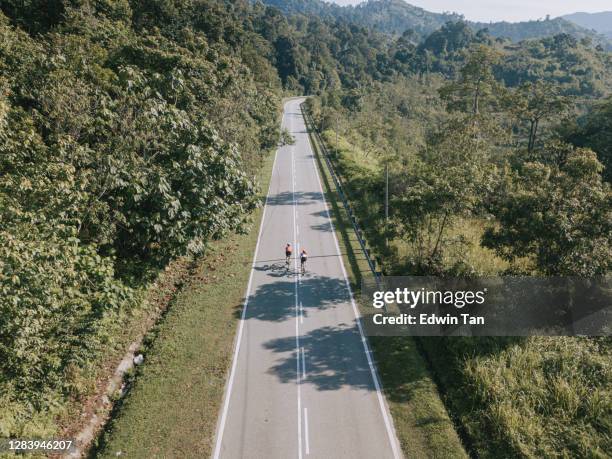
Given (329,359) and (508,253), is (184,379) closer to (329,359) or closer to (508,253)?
(329,359)

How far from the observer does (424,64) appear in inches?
5812

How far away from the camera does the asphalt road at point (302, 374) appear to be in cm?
1373

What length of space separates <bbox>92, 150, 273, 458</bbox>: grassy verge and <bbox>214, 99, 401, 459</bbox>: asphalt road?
62cm

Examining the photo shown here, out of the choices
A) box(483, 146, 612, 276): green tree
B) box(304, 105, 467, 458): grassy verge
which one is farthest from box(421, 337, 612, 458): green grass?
box(483, 146, 612, 276): green tree

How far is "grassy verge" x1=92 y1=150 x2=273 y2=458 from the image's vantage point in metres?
13.4

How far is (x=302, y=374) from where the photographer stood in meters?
16.7

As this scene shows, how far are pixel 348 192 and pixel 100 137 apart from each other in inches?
1060

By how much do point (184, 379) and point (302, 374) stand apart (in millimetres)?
4840

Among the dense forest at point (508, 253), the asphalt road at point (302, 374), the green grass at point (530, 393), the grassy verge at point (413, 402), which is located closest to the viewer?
the green grass at point (530, 393)

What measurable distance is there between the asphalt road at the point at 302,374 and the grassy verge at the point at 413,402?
0.45 metres

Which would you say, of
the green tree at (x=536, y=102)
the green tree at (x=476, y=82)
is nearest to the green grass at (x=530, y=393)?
the green tree at (x=536, y=102)

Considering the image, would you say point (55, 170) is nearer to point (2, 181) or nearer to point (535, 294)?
point (2, 181)

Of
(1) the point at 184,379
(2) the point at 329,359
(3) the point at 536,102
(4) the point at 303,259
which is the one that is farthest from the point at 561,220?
(3) the point at 536,102

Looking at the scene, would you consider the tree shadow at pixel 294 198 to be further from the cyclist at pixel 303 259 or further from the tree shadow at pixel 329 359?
the tree shadow at pixel 329 359
